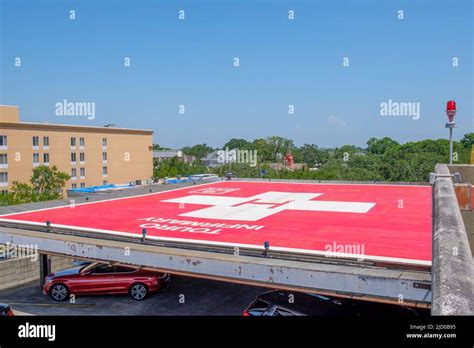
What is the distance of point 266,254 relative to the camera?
27.3ft

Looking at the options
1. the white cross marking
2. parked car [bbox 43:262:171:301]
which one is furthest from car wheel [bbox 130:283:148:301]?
the white cross marking

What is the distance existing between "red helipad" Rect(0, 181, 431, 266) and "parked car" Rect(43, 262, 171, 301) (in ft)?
4.64

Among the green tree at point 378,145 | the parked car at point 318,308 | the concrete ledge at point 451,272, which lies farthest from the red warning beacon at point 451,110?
the green tree at point 378,145

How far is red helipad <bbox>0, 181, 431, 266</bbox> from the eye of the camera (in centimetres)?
923

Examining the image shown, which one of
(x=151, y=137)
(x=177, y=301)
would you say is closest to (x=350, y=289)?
(x=177, y=301)

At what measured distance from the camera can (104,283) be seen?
1214cm

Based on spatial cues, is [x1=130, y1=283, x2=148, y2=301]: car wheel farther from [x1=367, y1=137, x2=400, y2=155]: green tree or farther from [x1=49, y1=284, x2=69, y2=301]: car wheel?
[x1=367, y1=137, x2=400, y2=155]: green tree

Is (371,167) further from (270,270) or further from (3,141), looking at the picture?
(270,270)

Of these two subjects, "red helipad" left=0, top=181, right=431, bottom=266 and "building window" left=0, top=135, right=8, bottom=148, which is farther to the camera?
"building window" left=0, top=135, right=8, bottom=148

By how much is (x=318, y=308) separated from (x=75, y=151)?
150 feet

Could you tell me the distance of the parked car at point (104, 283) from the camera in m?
12.1

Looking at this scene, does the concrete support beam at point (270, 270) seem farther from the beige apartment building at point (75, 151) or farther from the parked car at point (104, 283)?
the beige apartment building at point (75, 151)

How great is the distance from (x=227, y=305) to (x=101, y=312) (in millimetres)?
3299

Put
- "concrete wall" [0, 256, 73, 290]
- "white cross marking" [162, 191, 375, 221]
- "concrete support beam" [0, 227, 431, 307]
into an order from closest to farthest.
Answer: "concrete support beam" [0, 227, 431, 307], "white cross marking" [162, 191, 375, 221], "concrete wall" [0, 256, 73, 290]
